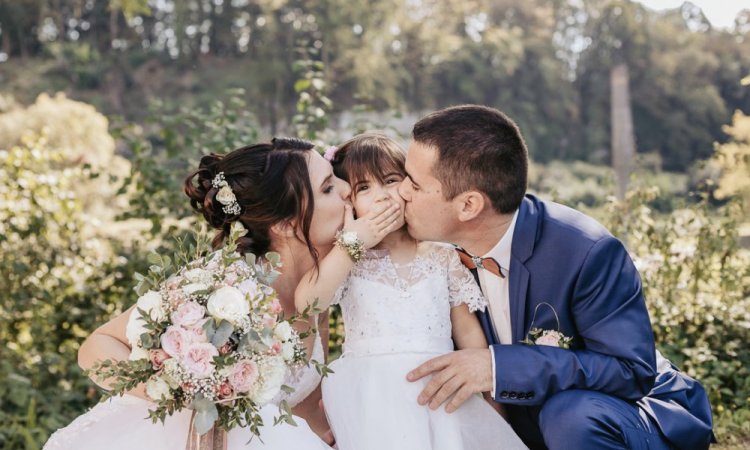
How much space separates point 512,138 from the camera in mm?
2686

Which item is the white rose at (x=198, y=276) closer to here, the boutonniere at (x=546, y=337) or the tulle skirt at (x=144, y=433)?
the tulle skirt at (x=144, y=433)

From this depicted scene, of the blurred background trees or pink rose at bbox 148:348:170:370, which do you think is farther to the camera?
the blurred background trees

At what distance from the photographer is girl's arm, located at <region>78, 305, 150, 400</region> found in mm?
2467

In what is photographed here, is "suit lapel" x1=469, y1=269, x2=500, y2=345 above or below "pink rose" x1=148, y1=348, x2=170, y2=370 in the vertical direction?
below

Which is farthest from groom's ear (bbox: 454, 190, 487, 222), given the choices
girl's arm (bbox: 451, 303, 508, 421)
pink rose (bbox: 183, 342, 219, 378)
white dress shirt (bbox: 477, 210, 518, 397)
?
pink rose (bbox: 183, 342, 219, 378)

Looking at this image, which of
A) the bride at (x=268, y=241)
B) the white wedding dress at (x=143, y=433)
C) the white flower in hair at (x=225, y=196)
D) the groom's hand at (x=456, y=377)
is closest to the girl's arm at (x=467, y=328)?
the groom's hand at (x=456, y=377)

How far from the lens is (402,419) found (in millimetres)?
2588

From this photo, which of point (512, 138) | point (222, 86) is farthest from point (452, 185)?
point (222, 86)

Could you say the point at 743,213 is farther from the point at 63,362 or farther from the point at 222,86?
the point at 222,86

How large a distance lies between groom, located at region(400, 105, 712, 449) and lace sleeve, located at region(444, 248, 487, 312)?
40 millimetres

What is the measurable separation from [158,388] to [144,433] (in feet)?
1.44

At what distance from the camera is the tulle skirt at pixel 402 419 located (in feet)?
8.43

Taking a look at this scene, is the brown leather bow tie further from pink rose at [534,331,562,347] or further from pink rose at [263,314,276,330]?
pink rose at [263,314,276,330]

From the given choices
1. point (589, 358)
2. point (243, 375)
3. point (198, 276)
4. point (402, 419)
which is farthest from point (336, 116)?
point (243, 375)
